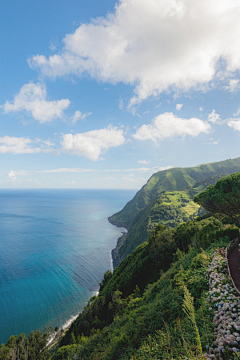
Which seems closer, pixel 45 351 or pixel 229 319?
pixel 229 319

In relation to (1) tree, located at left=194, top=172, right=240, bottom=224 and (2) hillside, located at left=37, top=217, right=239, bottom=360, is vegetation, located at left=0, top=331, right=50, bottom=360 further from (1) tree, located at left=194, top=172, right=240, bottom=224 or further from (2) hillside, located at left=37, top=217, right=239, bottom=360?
(1) tree, located at left=194, top=172, right=240, bottom=224

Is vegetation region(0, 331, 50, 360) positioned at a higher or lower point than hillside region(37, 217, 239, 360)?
lower

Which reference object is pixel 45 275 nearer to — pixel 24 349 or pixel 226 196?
pixel 24 349

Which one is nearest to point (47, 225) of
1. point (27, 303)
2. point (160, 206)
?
point (27, 303)

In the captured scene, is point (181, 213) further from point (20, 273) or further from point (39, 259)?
point (20, 273)

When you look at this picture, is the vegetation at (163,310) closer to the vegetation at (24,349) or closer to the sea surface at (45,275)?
the vegetation at (24,349)

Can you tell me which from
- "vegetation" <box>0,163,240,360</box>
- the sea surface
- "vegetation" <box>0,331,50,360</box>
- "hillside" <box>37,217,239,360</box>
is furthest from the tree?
the sea surface

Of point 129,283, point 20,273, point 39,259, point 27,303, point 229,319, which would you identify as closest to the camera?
point 229,319

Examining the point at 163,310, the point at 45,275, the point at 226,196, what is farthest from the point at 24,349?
the point at 226,196

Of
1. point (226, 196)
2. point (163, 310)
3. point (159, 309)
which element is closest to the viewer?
point (163, 310)
